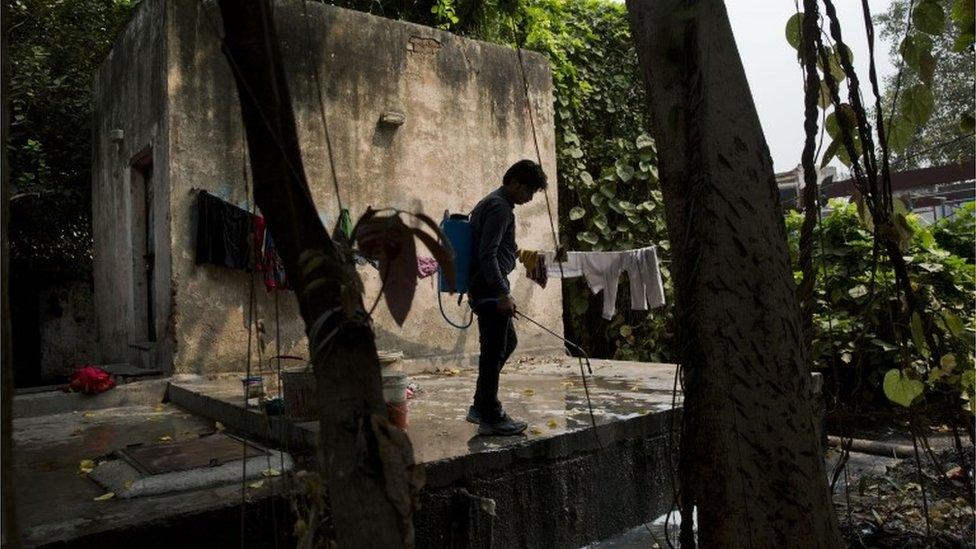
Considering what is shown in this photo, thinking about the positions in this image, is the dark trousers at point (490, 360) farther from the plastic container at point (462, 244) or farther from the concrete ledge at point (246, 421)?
the concrete ledge at point (246, 421)

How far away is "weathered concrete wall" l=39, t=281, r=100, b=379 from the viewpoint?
10.8 meters

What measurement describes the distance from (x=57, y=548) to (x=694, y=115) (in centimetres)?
285

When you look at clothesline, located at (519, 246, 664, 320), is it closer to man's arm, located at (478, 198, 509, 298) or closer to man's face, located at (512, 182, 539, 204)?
man's face, located at (512, 182, 539, 204)

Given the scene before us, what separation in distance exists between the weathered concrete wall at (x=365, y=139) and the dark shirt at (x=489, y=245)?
130 inches

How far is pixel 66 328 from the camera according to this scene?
36.2ft

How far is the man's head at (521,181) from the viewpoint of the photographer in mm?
4270

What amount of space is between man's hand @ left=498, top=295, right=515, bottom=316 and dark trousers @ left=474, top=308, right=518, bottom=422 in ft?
0.32

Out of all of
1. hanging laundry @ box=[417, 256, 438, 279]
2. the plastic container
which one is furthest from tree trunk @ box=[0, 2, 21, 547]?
hanging laundry @ box=[417, 256, 438, 279]

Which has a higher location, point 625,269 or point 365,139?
point 365,139

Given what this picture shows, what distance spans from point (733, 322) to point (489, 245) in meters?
2.66

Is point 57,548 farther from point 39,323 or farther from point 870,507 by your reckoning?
point 39,323

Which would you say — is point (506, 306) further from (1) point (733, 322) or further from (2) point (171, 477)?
(1) point (733, 322)

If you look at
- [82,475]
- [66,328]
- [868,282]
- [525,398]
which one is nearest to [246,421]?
[82,475]

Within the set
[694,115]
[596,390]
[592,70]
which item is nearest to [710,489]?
[694,115]
